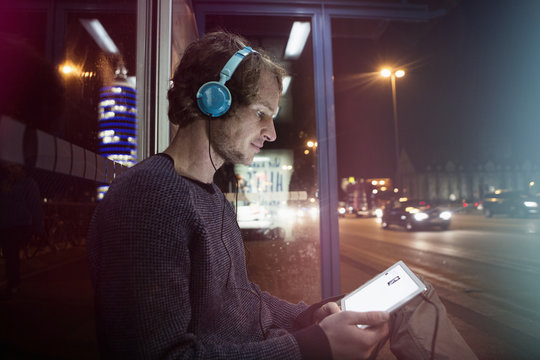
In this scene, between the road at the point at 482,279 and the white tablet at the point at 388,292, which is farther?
the road at the point at 482,279

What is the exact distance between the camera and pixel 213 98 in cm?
112

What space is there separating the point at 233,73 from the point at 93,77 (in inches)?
26.2

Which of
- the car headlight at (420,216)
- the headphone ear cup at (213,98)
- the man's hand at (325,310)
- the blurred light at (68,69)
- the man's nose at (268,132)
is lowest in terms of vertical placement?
the car headlight at (420,216)

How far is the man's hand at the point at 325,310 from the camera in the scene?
1201 mm

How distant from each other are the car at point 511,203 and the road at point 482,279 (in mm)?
9017

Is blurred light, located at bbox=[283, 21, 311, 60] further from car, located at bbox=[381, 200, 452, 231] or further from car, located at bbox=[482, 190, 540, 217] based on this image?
car, located at bbox=[482, 190, 540, 217]

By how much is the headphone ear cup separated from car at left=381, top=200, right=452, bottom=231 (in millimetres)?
13159

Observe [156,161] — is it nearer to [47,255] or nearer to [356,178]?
[47,255]

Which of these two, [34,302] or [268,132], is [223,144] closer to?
[268,132]

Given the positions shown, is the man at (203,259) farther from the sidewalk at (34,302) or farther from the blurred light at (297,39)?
the blurred light at (297,39)

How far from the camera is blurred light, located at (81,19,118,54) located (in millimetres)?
1408

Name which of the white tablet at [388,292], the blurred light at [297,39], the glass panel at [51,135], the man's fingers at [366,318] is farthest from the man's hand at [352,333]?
the blurred light at [297,39]

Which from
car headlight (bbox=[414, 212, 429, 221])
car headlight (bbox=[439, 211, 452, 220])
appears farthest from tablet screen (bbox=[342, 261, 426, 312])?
car headlight (bbox=[439, 211, 452, 220])

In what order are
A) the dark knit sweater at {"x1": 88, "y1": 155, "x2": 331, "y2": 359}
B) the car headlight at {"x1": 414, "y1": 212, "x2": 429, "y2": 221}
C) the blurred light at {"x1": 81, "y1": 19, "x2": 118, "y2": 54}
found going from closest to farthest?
the dark knit sweater at {"x1": 88, "y1": 155, "x2": 331, "y2": 359} → the blurred light at {"x1": 81, "y1": 19, "x2": 118, "y2": 54} → the car headlight at {"x1": 414, "y1": 212, "x2": 429, "y2": 221}
